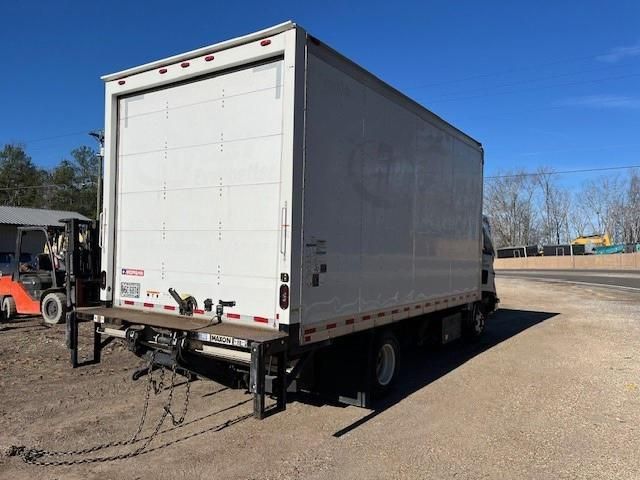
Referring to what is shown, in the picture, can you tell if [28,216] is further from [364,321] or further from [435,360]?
[364,321]

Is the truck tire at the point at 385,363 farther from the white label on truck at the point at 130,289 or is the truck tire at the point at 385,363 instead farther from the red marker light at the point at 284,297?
the white label on truck at the point at 130,289

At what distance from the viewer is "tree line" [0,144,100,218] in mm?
62750

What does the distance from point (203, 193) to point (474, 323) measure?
7.20 m

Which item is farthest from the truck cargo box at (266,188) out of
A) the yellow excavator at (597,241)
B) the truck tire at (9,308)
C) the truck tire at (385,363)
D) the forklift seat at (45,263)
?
the yellow excavator at (597,241)

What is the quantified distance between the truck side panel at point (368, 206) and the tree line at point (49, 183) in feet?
198

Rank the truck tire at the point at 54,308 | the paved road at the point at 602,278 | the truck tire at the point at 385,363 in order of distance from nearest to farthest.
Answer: the truck tire at the point at 385,363 < the truck tire at the point at 54,308 < the paved road at the point at 602,278

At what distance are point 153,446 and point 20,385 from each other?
3.17m

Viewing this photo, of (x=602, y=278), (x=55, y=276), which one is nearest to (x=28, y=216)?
(x=55, y=276)

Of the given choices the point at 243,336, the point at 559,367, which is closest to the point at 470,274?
the point at 559,367

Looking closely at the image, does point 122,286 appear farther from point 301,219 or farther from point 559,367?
point 559,367

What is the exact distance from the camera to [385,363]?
6898 mm

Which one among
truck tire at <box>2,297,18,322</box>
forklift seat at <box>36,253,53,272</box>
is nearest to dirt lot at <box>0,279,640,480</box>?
forklift seat at <box>36,253,53,272</box>

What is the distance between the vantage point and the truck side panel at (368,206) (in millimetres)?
5207

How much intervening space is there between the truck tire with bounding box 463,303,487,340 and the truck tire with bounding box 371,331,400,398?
12.9 feet
